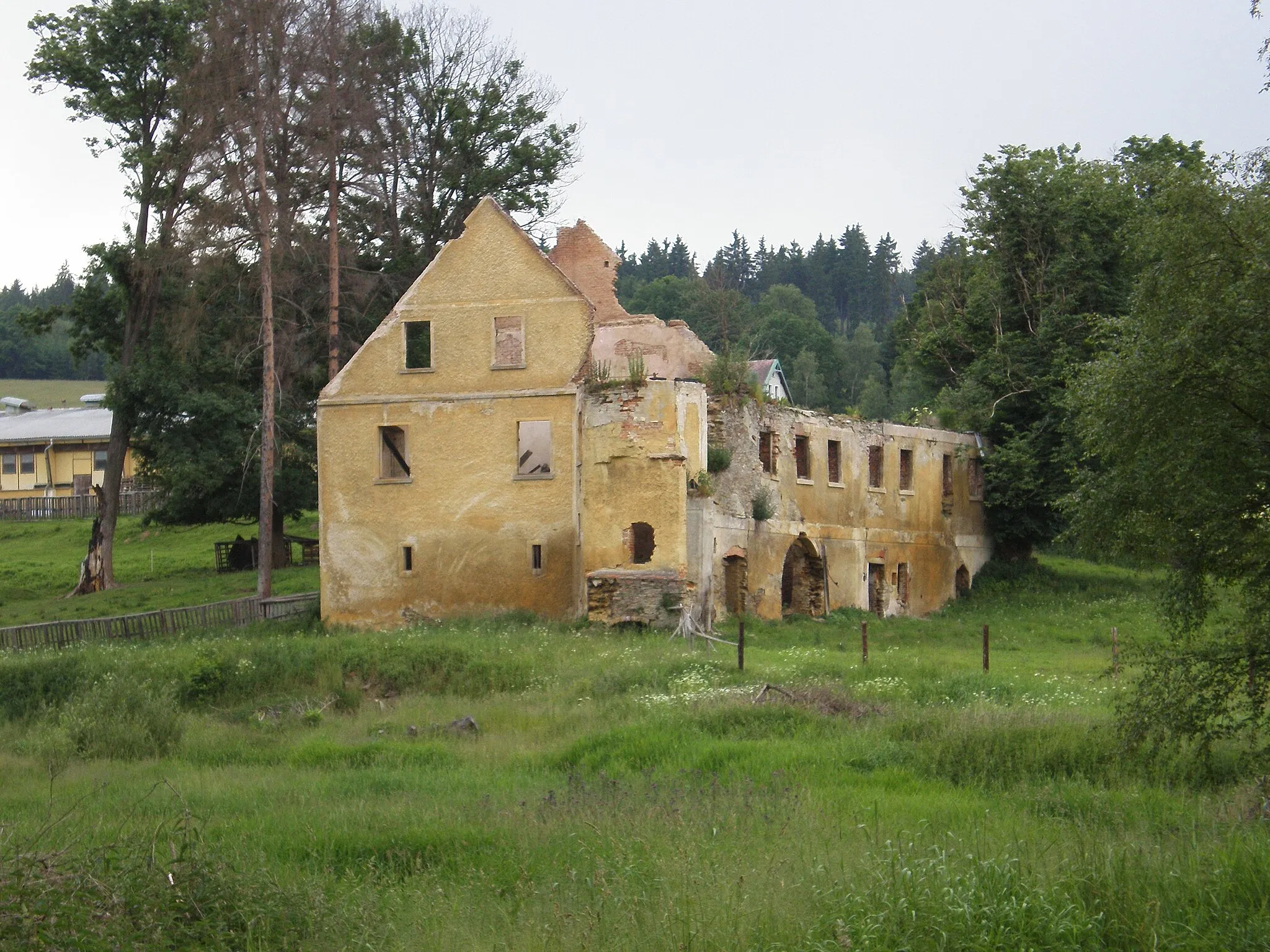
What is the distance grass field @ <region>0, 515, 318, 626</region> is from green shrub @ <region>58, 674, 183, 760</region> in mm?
15209

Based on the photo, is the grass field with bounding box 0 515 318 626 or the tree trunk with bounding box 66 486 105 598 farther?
the tree trunk with bounding box 66 486 105 598

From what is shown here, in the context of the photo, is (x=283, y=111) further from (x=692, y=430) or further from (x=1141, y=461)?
(x=1141, y=461)

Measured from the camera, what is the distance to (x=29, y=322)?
40.1 m

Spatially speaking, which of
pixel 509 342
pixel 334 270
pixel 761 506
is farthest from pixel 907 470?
pixel 334 270

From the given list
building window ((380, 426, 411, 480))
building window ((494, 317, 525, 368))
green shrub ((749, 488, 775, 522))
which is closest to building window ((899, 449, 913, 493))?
green shrub ((749, 488, 775, 522))

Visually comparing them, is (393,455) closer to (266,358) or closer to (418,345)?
(266,358)

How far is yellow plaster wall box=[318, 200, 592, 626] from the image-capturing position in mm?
32188

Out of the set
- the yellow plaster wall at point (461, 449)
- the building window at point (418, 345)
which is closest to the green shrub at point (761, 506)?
the yellow plaster wall at point (461, 449)

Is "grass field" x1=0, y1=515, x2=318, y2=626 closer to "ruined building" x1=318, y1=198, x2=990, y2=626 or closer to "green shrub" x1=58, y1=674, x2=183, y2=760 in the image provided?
"ruined building" x1=318, y1=198, x2=990, y2=626

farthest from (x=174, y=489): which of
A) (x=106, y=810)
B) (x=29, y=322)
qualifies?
(x=106, y=810)

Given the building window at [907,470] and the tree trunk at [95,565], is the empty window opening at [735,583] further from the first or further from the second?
the tree trunk at [95,565]

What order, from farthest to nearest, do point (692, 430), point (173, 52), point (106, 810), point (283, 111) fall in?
point (173, 52)
point (283, 111)
point (692, 430)
point (106, 810)

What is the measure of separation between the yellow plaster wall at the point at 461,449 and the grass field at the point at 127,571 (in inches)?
220

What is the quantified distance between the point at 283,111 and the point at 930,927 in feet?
102
